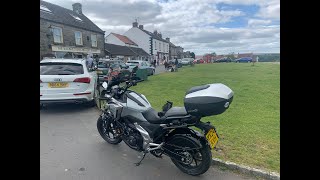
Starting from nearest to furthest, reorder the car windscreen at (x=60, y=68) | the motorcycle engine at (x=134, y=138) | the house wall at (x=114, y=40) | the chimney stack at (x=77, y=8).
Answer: the motorcycle engine at (x=134, y=138)
the car windscreen at (x=60, y=68)
the chimney stack at (x=77, y=8)
the house wall at (x=114, y=40)

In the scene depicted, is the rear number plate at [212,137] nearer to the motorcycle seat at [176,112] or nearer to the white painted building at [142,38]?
the motorcycle seat at [176,112]

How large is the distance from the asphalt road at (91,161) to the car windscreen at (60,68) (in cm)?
157

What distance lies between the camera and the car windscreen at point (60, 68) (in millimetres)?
6164

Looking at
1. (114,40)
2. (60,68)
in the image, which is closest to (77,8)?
(114,40)

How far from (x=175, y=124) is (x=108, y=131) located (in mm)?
1681

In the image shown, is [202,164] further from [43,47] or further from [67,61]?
[43,47]

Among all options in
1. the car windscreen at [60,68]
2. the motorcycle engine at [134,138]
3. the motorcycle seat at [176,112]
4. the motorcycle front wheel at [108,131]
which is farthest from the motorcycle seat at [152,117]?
the car windscreen at [60,68]

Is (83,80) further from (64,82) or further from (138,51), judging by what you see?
(138,51)

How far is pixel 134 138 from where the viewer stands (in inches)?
137
